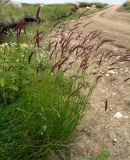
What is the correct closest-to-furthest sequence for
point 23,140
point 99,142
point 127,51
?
point 23,140
point 99,142
point 127,51

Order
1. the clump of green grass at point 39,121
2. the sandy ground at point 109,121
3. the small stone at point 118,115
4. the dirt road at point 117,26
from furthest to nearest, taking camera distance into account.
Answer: the dirt road at point 117,26, the small stone at point 118,115, the sandy ground at point 109,121, the clump of green grass at point 39,121

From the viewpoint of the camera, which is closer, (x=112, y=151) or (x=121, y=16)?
(x=112, y=151)

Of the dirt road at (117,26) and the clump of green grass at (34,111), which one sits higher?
the clump of green grass at (34,111)

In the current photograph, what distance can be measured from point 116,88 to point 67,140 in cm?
252

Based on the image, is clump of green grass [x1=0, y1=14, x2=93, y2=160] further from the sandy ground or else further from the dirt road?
the dirt road

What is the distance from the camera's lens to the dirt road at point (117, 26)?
40.6 ft

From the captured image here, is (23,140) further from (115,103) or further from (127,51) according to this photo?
(127,51)

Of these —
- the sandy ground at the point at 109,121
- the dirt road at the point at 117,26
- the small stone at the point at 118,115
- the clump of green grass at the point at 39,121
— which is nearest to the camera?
the clump of green grass at the point at 39,121

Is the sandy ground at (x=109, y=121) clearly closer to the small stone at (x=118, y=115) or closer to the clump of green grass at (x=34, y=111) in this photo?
the small stone at (x=118, y=115)

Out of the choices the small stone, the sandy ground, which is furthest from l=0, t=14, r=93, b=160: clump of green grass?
the small stone

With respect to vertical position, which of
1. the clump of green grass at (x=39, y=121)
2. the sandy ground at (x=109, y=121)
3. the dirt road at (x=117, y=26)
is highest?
the clump of green grass at (x=39, y=121)

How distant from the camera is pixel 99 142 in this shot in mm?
6379

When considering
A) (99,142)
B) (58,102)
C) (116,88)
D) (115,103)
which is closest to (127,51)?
(116,88)

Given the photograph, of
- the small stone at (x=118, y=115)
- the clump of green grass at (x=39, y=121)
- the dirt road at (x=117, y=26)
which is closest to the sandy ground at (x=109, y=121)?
the small stone at (x=118, y=115)
